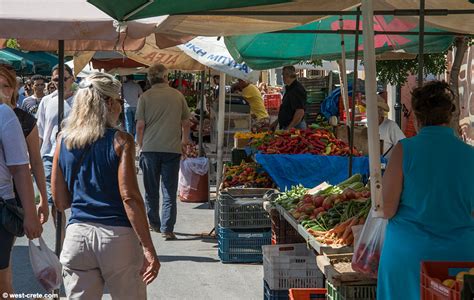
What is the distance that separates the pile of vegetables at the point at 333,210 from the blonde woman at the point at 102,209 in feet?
5.72

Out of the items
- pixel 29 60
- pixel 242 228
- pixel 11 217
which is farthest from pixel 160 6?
pixel 29 60

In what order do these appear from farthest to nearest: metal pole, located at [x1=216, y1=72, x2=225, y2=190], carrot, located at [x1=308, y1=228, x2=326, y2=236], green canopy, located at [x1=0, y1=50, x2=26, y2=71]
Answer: green canopy, located at [x1=0, y1=50, x2=26, y2=71]
metal pole, located at [x1=216, y1=72, x2=225, y2=190]
carrot, located at [x1=308, y1=228, x2=326, y2=236]

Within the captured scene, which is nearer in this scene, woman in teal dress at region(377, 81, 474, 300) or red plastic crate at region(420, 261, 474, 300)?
red plastic crate at region(420, 261, 474, 300)

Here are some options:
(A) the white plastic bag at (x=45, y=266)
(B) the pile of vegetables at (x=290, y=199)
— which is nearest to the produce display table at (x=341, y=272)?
(A) the white plastic bag at (x=45, y=266)

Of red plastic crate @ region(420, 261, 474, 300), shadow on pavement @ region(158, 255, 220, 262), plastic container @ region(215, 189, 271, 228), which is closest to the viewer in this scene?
red plastic crate @ region(420, 261, 474, 300)

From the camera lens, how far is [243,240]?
10.2 m

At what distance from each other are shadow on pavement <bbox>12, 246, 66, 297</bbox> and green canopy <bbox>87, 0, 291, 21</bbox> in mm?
3514

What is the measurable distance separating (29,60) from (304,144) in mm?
15989

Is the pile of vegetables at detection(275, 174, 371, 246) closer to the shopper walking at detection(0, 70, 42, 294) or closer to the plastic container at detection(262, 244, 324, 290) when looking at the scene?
the plastic container at detection(262, 244, 324, 290)

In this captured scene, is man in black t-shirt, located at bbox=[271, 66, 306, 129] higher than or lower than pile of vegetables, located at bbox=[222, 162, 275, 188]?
higher

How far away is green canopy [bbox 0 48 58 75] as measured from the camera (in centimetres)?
2505

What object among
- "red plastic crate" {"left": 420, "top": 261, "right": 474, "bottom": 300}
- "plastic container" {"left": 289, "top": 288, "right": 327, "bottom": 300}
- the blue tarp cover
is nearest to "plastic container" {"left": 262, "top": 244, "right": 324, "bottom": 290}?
"plastic container" {"left": 289, "top": 288, "right": 327, "bottom": 300}

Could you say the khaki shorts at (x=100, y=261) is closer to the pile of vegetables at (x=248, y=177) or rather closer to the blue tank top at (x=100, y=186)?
the blue tank top at (x=100, y=186)

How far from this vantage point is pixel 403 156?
16.0ft
